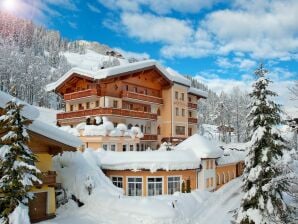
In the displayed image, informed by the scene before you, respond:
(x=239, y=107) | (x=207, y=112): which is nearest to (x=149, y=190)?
(x=239, y=107)

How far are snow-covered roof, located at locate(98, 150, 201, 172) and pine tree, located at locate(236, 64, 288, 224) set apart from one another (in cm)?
1003

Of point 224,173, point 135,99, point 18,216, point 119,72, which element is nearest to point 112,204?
point 18,216

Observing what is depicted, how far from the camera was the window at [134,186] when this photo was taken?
30.4 meters

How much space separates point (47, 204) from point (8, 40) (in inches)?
5599

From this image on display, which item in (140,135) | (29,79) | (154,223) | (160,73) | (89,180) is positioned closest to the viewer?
(154,223)

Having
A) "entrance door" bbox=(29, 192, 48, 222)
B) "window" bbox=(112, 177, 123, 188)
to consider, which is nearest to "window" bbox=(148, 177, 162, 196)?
"window" bbox=(112, 177, 123, 188)

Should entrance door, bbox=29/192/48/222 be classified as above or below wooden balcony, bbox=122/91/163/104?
below

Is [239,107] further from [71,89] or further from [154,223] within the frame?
[154,223]

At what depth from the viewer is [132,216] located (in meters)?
23.1

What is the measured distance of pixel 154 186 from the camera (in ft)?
99.9

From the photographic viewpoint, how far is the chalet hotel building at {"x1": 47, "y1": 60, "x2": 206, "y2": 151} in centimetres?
4300

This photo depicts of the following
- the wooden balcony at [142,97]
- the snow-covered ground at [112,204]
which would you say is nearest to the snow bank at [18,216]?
the snow-covered ground at [112,204]

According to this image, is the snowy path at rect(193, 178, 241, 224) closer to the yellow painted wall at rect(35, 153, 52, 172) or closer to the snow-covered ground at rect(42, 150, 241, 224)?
the snow-covered ground at rect(42, 150, 241, 224)

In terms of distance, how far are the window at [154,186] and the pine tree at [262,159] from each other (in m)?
10.5
